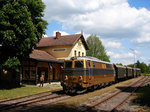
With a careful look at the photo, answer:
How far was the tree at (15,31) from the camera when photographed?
1599 cm

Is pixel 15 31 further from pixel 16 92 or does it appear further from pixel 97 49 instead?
pixel 97 49

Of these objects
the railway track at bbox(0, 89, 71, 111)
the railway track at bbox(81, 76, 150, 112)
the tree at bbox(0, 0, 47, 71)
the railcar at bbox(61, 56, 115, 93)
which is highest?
the tree at bbox(0, 0, 47, 71)

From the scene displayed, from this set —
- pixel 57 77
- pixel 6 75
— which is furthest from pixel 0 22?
pixel 57 77

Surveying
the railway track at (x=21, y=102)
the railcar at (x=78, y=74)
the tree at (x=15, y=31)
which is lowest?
the railway track at (x=21, y=102)

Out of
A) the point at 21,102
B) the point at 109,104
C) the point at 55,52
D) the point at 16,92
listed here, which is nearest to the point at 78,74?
the point at 109,104

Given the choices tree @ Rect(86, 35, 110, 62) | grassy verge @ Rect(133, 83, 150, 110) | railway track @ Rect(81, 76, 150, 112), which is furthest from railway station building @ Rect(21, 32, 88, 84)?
tree @ Rect(86, 35, 110, 62)

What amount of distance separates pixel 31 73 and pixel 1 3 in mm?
11135

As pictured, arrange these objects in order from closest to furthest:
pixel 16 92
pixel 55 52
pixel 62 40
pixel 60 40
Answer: pixel 16 92, pixel 55 52, pixel 62 40, pixel 60 40

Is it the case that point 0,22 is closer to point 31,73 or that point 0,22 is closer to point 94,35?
point 31,73

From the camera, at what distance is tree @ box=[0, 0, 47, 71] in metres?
16.0

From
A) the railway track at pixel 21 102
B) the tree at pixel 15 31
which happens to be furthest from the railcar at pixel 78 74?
the tree at pixel 15 31

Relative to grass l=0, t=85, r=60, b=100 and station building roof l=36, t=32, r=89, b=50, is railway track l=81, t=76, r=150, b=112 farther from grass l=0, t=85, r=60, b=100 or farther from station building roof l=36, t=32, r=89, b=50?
station building roof l=36, t=32, r=89, b=50

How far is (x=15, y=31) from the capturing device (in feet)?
54.3

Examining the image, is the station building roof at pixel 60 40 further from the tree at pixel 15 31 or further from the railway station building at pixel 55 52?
the tree at pixel 15 31
